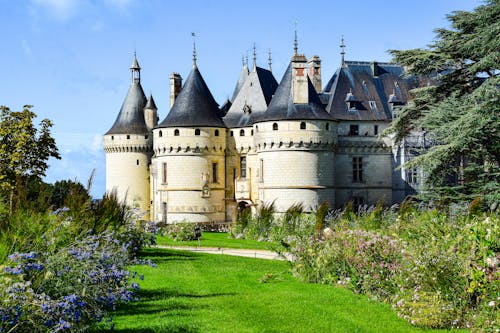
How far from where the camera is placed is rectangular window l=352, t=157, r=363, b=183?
134 ft

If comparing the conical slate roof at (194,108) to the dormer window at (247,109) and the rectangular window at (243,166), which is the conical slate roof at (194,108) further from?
the rectangular window at (243,166)

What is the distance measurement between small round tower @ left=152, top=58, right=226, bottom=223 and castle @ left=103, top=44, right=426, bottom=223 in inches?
2.4

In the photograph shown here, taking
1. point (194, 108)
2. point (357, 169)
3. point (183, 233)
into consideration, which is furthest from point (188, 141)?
point (183, 233)

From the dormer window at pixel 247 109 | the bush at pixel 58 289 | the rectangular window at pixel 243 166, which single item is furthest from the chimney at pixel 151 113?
the bush at pixel 58 289

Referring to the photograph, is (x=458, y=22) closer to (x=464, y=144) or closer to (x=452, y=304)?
(x=464, y=144)

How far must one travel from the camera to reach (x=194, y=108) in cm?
4003

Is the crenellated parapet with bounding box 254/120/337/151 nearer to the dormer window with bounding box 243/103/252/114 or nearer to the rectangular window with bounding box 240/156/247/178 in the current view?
the rectangular window with bounding box 240/156/247/178

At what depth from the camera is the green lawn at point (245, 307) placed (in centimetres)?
971

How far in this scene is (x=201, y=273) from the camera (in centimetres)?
1527

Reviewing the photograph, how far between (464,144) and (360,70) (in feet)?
72.7

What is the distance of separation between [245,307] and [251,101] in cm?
3097

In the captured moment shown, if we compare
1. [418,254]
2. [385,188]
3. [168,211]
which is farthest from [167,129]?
[418,254]

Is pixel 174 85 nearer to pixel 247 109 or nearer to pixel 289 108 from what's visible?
pixel 247 109

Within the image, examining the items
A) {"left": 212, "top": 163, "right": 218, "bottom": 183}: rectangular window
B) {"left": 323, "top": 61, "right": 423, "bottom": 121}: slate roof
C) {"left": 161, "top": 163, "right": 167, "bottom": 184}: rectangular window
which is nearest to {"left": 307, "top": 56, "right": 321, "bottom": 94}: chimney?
{"left": 323, "top": 61, "right": 423, "bottom": 121}: slate roof
